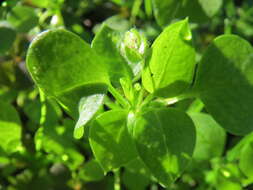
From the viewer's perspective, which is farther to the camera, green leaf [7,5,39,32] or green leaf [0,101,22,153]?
green leaf [7,5,39,32]

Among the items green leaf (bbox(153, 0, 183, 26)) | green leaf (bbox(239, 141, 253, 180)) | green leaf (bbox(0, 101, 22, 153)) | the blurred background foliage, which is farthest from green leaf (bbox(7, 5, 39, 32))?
green leaf (bbox(239, 141, 253, 180))

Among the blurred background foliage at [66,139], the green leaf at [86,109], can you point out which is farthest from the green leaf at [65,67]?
the blurred background foliage at [66,139]

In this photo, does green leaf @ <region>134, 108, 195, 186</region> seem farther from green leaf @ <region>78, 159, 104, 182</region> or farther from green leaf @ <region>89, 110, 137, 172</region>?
green leaf @ <region>78, 159, 104, 182</region>

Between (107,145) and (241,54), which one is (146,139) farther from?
(241,54)

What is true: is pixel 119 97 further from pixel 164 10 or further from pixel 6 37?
pixel 6 37

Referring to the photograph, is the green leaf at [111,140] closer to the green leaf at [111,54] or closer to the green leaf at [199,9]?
the green leaf at [111,54]
